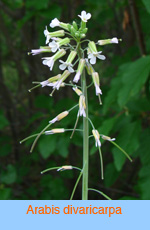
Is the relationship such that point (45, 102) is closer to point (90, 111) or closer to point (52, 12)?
point (90, 111)

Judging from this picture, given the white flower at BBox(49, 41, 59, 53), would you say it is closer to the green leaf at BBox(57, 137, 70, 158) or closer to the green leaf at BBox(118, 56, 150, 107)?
the green leaf at BBox(118, 56, 150, 107)

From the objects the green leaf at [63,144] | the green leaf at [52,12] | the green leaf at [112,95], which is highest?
the green leaf at [52,12]

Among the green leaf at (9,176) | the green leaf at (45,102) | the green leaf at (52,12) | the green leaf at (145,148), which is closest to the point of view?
the green leaf at (145,148)

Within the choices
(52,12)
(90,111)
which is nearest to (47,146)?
(90,111)

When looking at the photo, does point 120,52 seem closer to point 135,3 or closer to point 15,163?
point 135,3

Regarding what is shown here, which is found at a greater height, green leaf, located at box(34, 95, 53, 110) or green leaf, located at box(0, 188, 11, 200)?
green leaf, located at box(34, 95, 53, 110)

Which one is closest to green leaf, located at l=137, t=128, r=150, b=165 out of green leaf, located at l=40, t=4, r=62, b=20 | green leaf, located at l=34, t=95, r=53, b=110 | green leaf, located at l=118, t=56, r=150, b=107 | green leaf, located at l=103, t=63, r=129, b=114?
green leaf, located at l=103, t=63, r=129, b=114

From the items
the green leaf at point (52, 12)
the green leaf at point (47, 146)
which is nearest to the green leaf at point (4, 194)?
the green leaf at point (47, 146)

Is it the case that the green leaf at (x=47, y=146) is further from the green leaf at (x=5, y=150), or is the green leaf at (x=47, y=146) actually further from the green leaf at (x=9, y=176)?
the green leaf at (x=5, y=150)
